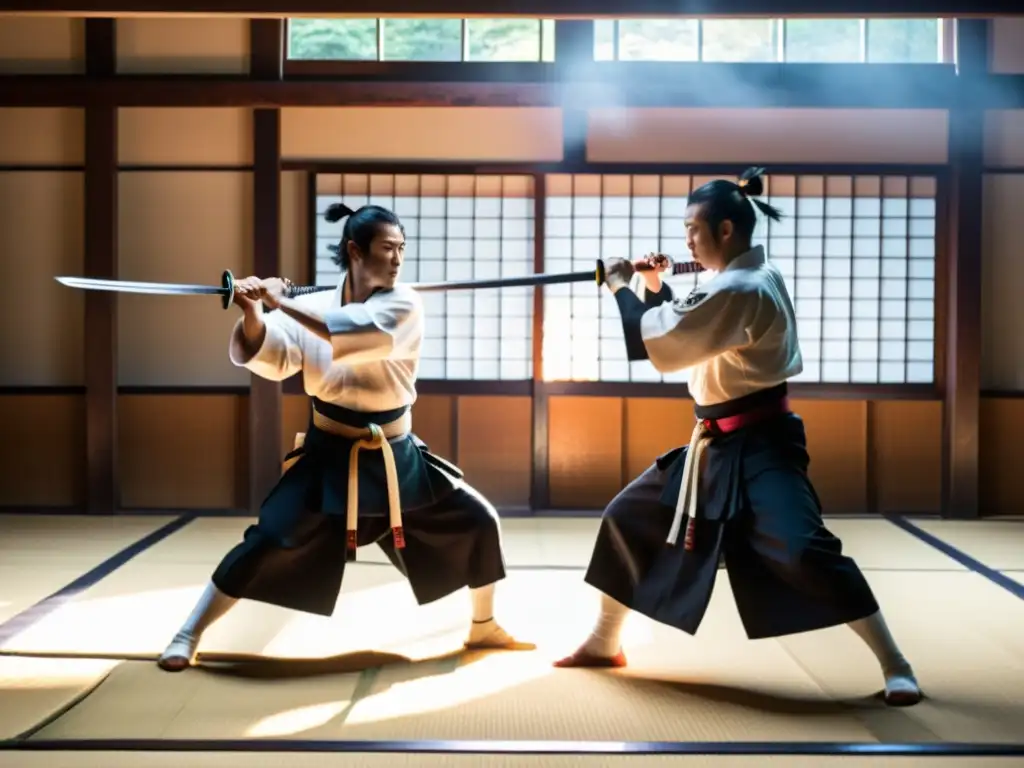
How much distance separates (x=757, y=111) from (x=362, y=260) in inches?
138

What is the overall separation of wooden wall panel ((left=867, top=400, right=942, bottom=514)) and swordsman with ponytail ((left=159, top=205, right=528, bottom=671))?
11.4 feet

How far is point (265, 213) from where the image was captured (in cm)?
597

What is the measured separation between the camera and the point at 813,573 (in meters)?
2.79

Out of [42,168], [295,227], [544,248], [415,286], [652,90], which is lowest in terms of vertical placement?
[415,286]

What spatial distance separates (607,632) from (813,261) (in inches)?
144

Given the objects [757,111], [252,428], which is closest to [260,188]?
[252,428]

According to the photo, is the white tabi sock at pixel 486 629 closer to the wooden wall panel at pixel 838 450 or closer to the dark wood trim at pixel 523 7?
the dark wood trim at pixel 523 7

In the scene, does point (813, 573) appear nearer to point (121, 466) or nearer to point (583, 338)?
point (583, 338)

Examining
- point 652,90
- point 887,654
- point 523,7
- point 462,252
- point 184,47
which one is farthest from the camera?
point 462,252

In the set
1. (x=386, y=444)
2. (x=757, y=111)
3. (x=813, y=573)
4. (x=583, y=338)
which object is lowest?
(x=813, y=573)

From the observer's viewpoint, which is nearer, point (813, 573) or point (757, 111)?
point (813, 573)

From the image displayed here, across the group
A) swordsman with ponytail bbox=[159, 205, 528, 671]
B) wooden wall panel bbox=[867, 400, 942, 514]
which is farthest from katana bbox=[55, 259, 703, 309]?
wooden wall panel bbox=[867, 400, 942, 514]

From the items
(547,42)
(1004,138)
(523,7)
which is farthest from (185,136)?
(1004,138)

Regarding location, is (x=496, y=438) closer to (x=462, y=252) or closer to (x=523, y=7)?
(x=462, y=252)
